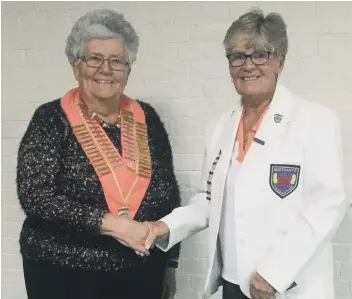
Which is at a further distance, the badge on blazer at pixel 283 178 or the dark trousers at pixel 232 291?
the dark trousers at pixel 232 291

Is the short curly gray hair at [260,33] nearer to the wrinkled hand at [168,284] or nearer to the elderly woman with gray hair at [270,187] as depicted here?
the elderly woman with gray hair at [270,187]

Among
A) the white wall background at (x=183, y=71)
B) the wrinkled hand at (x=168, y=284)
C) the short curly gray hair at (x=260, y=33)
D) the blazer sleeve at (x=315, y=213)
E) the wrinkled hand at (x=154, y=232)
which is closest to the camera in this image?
the blazer sleeve at (x=315, y=213)

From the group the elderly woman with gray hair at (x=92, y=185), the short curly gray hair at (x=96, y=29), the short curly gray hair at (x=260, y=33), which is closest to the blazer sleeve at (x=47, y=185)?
the elderly woman with gray hair at (x=92, y=185)

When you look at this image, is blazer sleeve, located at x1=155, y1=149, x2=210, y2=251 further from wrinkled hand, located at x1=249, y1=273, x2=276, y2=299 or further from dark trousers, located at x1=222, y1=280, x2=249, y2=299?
wrinkled hand, located at x1=249, y1=273, x2=276, y2=299

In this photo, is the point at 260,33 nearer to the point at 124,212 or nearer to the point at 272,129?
the point at 272,129

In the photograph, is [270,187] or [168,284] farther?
[168,284]

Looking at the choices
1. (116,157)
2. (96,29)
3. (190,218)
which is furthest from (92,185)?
(96,29)

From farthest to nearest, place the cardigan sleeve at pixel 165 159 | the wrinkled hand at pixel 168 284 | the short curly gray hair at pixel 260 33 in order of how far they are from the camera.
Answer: the wrinkled hand at pixel 168 284 → the cardigan sleeve at pixel 165 159 → the short curly gray hair at pixel 260 33

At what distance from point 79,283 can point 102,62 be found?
795 mm

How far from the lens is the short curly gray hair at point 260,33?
57.3 inches

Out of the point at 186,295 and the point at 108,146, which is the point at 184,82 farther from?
the point at 186,295

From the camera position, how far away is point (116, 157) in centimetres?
166

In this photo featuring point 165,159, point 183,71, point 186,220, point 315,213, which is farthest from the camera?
point 183,71

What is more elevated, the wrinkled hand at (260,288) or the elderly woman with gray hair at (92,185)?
the elderly woman with gray hair at (92,185)
